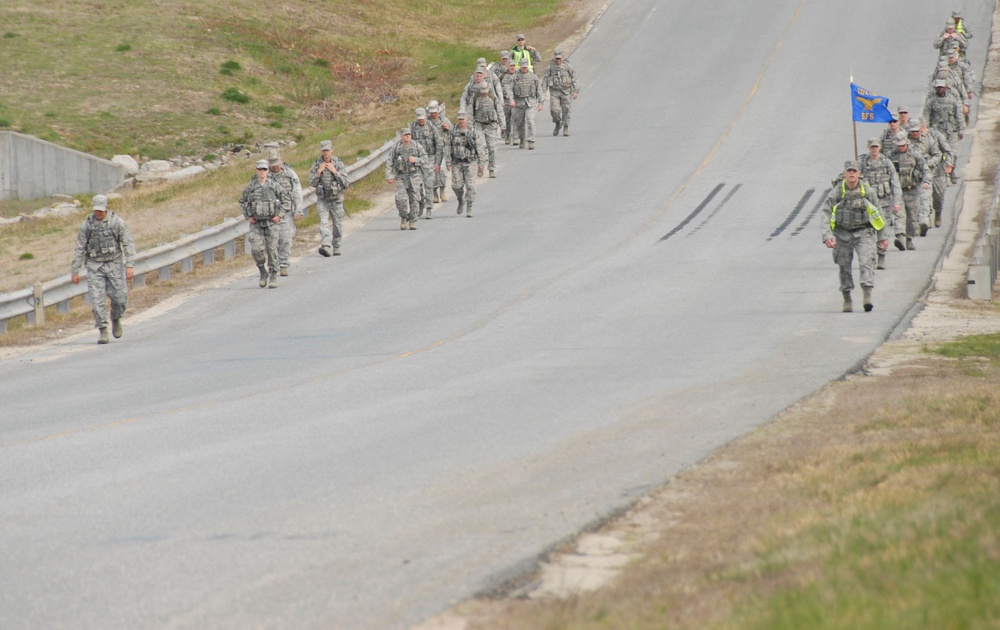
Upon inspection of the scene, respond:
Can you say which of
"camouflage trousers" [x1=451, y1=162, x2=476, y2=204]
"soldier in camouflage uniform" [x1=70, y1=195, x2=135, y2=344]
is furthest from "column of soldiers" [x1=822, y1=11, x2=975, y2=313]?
"soldier in camouflage uniform" [x1=70, y1=195, x2=135, y2=344]

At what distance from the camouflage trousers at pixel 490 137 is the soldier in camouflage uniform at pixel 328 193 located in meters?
6.34

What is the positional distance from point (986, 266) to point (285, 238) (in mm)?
10994

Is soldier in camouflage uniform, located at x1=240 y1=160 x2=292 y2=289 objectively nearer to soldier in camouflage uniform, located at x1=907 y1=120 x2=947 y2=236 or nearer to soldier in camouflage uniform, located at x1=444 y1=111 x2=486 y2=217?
soldier in camouflage uniform, located at x1=444 y1=111 x2=486 y2=217

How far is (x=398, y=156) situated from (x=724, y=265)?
7.29 metres

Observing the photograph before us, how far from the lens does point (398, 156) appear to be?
2608cm

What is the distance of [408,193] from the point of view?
87.0ft

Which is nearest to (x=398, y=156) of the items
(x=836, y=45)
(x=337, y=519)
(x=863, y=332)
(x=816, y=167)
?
(x=816, y=167)

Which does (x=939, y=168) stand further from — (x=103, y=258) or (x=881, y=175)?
(x=103, y=258)

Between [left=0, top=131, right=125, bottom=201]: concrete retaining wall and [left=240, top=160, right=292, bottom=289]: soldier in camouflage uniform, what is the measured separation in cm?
1674

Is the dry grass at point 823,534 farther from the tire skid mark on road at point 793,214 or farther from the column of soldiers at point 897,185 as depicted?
the tire skid mark on road at point 793,214

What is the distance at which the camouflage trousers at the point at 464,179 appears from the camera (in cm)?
2727

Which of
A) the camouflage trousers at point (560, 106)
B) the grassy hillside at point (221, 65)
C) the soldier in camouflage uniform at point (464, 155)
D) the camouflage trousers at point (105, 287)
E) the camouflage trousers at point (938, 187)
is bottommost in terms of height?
the camouflage trousers at point (105, 287)

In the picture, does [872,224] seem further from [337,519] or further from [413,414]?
[337,519]

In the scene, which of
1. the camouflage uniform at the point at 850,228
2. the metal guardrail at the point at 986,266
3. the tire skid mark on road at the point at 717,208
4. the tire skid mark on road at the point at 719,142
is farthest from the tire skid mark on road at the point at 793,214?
the camouflage uniform at the point at 850,228
